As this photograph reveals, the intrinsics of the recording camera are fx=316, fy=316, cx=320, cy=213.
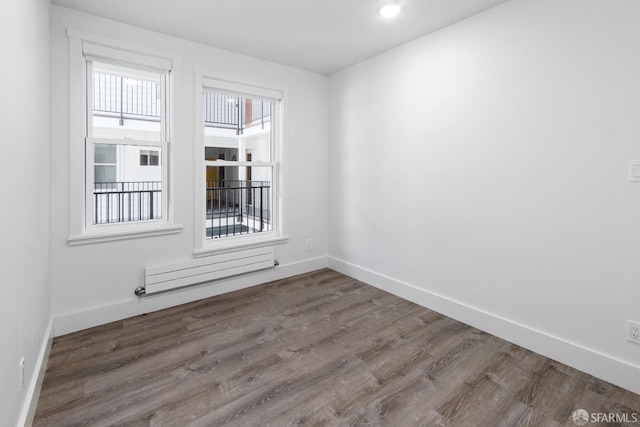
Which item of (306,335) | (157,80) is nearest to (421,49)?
(157,80)

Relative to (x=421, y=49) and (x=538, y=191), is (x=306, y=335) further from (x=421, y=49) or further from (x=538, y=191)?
(x=421, y=49)

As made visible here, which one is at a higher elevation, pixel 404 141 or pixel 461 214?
pixel 404 141

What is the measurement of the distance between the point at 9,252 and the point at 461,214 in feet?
9.71

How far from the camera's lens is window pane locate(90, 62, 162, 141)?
2984 millimetres

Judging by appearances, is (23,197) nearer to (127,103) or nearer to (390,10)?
(127,103)

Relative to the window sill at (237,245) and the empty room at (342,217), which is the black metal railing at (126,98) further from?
the window sill at (237,245)

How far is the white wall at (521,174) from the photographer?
6.46 feet

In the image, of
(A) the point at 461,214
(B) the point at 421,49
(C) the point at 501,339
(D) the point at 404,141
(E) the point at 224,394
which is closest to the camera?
(E) the point at 224,394

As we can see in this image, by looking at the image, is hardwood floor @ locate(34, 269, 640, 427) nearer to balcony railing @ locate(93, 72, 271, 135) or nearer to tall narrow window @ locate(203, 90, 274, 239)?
tall narrow window @ locate(203, 90, 274, 239)

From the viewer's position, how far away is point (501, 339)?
99.4 inches

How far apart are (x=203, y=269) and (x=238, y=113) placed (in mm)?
2134

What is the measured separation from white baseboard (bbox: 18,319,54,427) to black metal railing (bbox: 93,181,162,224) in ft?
3.45

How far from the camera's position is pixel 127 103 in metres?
3.61

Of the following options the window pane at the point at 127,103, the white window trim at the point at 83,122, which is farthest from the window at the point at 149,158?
the white window trim at the point at 83,122
